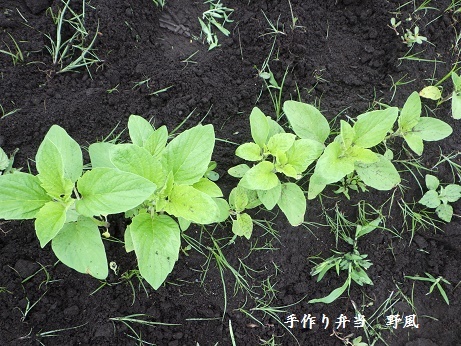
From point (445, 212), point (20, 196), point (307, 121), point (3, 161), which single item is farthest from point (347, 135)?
point (3, 161)

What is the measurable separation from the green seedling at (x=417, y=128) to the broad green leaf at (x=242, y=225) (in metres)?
0.84

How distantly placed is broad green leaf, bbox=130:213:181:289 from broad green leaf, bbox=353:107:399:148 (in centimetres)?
91

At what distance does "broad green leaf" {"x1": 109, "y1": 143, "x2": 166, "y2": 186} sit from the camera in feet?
5.29

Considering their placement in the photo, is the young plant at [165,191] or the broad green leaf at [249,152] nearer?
the young plant at [165,191]

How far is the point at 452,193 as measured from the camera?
7.89 ft

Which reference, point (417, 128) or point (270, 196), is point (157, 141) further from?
point (417, 128)

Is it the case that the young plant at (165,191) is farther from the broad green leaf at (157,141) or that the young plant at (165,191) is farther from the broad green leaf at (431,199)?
the broad green leaf at (431,199)

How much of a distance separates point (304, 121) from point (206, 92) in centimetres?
55

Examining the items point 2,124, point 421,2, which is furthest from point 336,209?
point 2,124

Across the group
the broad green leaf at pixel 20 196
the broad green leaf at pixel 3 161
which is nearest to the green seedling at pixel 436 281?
the broad green leaf at pixel 20 196

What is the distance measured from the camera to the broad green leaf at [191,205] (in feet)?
5.52

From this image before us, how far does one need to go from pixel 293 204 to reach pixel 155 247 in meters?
0.70

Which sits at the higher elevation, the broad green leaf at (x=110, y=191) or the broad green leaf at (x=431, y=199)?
the broad green leaf at (x=110, y=191)

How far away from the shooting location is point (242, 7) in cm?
257
